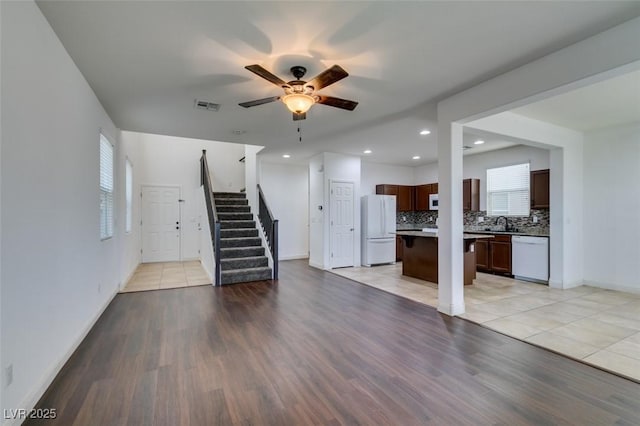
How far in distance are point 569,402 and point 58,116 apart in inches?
177

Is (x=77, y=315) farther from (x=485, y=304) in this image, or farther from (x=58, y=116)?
(x=485, y=304)

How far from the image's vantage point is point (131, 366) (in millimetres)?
2572

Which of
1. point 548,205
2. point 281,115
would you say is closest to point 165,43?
point 281,115

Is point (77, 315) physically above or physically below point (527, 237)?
below

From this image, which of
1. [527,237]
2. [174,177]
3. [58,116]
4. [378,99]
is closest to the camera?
[58,116]

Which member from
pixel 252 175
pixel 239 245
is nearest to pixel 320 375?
pixel 239 245

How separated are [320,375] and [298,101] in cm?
251

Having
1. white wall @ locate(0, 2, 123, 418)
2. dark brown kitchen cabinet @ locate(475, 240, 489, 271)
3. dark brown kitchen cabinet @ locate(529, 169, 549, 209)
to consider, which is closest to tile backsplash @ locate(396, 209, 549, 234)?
dark brown kitchen cabinet @ locate(529, 169, 549, 209)

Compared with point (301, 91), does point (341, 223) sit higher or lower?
lower

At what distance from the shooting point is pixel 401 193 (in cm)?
864

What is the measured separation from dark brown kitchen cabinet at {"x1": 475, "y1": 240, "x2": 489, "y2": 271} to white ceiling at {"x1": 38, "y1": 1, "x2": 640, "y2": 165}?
12.5 feet

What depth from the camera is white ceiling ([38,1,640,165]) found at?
2.12 metres

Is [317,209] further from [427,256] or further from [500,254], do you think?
[500,254]

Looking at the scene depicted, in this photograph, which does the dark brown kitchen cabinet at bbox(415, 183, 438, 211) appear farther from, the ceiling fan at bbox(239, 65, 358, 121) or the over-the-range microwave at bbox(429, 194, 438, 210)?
the ceiling fan at bbox(239, 65, 358, 121)
